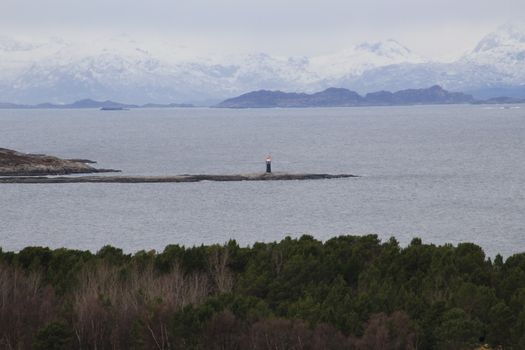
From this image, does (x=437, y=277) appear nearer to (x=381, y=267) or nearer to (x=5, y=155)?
(x=381, y=267)

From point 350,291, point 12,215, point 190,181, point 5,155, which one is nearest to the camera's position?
point 350,291

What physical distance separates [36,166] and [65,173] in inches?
133

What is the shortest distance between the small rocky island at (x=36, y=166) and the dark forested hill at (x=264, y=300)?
73054 millimetres

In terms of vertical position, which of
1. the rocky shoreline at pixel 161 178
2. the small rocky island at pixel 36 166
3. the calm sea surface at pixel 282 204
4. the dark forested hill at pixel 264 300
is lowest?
the calm sea surface at pixel 282 204

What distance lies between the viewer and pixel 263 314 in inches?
1096

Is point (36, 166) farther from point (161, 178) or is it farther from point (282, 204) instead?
point (282, 204)

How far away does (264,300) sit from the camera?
3175cm

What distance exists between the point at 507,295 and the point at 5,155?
294 feet

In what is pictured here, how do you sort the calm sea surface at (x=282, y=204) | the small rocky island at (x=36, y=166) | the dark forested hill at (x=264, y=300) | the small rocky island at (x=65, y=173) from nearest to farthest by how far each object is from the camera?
the dark forested hill at (x=264, y=300) → the calm sea surface at (x=282, y=204) → the small rocky island at (x=65, y=173) → the small rocky island at (x=36, y=166)

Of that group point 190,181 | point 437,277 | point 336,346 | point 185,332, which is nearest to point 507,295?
point 437,277

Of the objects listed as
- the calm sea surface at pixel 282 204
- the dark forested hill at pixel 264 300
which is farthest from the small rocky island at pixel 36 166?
the dark forested hill at pixel 264 300

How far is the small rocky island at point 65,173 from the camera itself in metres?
103

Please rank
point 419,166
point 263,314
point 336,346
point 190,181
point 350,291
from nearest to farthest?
point 336,346 → point 263,314 → point 350,291 → point 190,181 → point 419,166

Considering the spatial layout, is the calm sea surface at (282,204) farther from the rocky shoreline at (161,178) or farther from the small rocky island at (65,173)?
the small rocky island at (65,173)
